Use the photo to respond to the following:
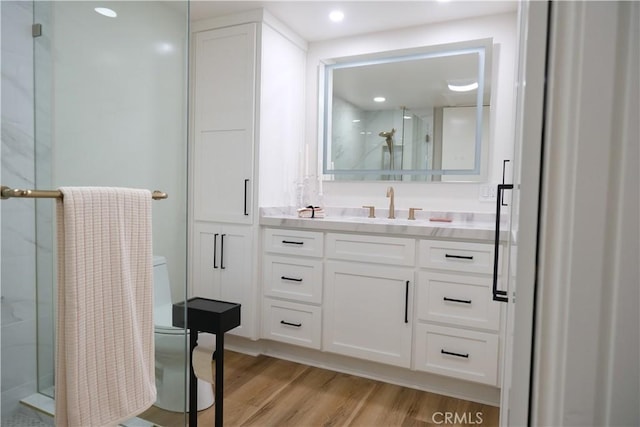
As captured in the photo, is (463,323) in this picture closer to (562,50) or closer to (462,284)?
(462,284)

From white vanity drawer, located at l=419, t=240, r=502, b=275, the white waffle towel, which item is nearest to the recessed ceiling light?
white vanity drawer, located at l=419, t=240, r=502, b=275

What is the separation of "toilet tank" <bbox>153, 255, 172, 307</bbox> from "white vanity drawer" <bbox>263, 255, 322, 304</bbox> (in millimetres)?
1102

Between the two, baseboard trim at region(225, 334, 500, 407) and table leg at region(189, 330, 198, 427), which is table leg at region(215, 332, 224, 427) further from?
baseboard trim at region(225, 334, 500, 407)

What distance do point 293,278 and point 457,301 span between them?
3.35ft

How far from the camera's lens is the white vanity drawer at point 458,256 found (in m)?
2.11

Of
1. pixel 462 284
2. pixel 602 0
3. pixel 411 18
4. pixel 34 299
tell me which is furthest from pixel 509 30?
pixel 34 299

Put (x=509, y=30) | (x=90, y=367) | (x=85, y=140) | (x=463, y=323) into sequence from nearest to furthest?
Result: (x=90, y=367), (x=85, y=140), (x=463, y=323), (x=509, y=30)

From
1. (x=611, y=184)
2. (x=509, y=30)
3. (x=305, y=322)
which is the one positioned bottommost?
(x=305, y=322)

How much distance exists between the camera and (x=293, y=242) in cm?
259

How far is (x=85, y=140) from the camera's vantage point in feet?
4.91

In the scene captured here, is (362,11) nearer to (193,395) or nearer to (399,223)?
(399,223)

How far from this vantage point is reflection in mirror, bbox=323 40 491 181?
269 cm

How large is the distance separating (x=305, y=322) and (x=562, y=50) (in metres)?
2.32

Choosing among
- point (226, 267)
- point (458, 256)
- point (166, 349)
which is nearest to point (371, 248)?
point (458, 256)
